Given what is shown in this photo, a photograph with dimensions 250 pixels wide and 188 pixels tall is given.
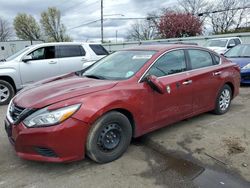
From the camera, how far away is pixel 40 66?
771 cm

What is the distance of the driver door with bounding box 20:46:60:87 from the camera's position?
24.5ft

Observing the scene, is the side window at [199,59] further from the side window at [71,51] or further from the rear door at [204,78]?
the side window at [71,51]

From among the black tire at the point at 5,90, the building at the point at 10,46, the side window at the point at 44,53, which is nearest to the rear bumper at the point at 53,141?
the black tire at the point at 5,90

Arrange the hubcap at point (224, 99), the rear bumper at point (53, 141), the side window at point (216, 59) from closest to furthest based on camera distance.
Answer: the rear bumper at point (53, 141), the side window at point (216, 59), the hubcap at point (224, 99)

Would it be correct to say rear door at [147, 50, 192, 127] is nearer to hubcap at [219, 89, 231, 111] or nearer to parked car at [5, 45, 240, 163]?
parked car at [5, 45, 240, 163]

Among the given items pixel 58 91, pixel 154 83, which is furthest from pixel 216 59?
pixel 58 91

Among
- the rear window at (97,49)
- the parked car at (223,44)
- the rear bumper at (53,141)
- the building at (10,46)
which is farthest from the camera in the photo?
the building at (10,46)

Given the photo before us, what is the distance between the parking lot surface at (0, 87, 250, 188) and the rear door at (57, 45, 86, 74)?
157 inches

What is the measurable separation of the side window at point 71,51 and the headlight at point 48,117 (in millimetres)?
5422

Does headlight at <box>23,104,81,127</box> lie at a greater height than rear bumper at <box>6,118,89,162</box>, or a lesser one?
greater

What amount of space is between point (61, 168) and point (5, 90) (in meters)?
4.53

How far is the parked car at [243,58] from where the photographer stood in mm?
8328

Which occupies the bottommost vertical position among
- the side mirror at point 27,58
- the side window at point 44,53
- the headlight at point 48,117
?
the headlight at point 48,117

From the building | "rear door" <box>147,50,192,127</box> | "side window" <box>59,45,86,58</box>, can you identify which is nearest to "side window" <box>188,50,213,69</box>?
"rear door" <box>147,50,192,127</box>
